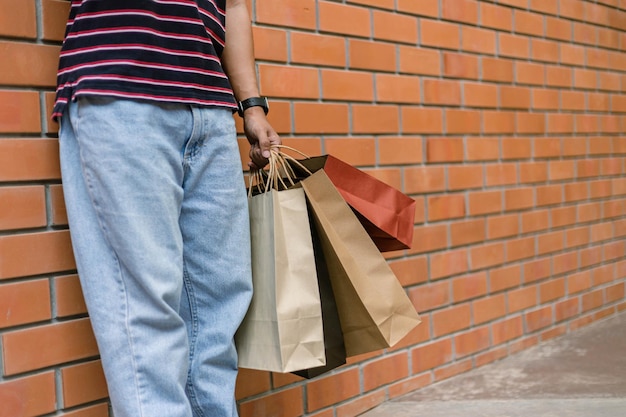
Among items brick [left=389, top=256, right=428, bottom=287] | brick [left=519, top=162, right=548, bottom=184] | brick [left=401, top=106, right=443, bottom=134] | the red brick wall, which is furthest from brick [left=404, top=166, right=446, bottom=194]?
brick [left=519, top=162, right=548, bottom=184]

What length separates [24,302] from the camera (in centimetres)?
169

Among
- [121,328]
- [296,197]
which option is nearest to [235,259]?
[296,197]

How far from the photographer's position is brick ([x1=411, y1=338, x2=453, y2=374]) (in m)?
2.84

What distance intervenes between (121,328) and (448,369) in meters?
1.76

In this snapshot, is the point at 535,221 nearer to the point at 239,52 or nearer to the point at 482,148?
the point at 482,148

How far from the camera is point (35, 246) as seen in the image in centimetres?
170

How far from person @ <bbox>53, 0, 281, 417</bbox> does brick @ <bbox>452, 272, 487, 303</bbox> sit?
149 cm

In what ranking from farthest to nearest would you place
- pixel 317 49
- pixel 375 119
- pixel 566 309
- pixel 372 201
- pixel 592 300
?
1. pixel 592 300
2. pixel 566 309
3. pixel 375 119
4. pixel 317 49
5. pixel 372 201

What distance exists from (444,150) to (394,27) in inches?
20.6

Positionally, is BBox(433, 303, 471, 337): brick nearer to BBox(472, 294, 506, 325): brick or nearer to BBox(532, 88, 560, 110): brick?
BBox(472, 294, 506, 325): brick

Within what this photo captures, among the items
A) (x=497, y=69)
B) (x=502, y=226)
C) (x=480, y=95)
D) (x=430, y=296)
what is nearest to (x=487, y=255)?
(x=502, y=226)

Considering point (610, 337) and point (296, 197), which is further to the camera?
point (610, 337)

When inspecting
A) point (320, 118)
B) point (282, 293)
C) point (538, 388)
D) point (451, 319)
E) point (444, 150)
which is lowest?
point (538, 388)

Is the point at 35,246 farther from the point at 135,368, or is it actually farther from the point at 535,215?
the point at 535,215
